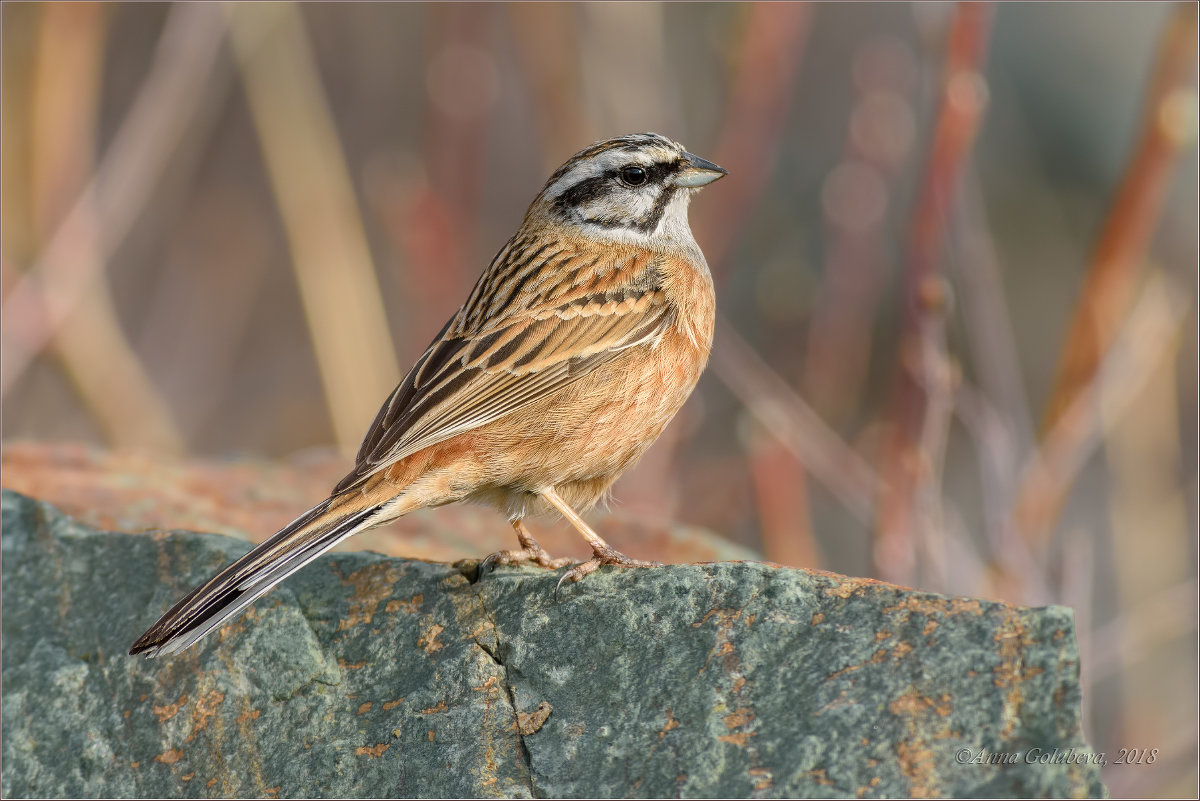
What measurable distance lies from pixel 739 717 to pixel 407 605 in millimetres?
1289

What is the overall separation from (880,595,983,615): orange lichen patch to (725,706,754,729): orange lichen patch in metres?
0.47

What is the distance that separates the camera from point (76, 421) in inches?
363

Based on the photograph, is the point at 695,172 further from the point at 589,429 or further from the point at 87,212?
the point at 87,212

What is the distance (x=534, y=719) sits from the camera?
3.46 m

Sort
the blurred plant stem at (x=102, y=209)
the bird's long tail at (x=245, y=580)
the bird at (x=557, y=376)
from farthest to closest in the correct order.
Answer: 1. the blurred plant stem at (x=102, y=209)
2. the bird at (x=557, y=376)
3. the bird's long tail at (x=245, y=580)

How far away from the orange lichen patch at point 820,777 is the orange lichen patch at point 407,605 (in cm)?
148

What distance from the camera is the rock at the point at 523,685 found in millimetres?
3061

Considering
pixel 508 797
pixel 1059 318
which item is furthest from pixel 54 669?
pixel 1059 318

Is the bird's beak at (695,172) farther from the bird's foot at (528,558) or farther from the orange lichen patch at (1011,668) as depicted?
the orange lichen patch at (1011,668)

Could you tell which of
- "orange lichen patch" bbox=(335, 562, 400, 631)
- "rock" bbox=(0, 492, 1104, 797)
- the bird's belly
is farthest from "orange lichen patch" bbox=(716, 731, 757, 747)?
the bird's belly

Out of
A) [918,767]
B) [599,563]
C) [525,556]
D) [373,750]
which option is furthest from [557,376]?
[918,767]

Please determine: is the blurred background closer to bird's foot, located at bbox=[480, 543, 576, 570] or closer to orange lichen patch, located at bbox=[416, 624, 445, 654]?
bird's foot, located at bbox=[480, 543, 576, 570]

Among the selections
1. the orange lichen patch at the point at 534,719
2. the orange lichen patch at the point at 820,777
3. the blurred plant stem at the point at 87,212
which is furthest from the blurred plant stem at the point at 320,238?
the orange lichen patch at the point at 820,777

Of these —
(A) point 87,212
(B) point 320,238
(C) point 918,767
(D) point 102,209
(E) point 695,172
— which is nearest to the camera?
(C) point 918,767
